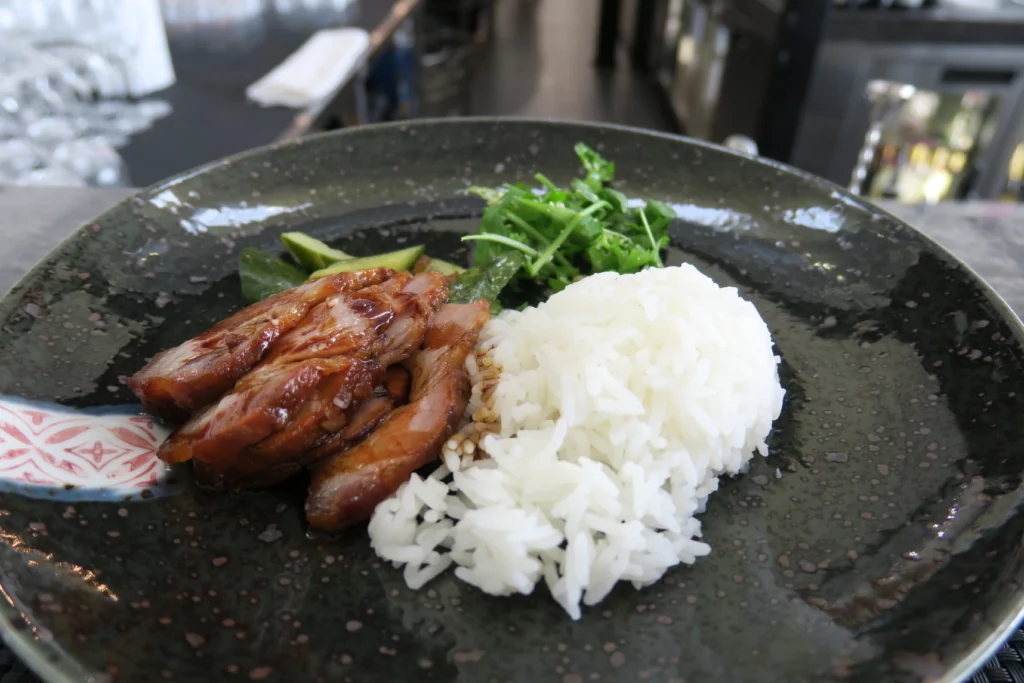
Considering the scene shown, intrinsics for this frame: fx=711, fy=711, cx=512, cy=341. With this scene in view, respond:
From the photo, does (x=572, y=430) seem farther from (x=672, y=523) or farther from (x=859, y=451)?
(x=859, y=451)

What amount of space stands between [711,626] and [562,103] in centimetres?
882

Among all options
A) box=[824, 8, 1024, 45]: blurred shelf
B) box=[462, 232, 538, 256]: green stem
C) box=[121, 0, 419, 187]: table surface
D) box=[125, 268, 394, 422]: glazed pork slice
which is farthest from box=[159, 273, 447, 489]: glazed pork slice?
box=[824, 8, 1024, 45]: blurred shelf

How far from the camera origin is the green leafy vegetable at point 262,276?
221 centimetres

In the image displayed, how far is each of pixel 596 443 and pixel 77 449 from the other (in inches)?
47.6

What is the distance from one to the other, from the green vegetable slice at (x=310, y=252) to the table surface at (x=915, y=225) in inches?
40.3

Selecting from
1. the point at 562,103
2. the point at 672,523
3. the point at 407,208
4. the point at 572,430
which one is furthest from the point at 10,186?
the point at 562,103

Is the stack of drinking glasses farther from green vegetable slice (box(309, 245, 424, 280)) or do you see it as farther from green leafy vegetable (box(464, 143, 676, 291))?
green leafy vegetable (box(464, 143, 676, 291))

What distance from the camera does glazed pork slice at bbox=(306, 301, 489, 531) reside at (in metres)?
1.59

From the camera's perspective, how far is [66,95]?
397 centimetres

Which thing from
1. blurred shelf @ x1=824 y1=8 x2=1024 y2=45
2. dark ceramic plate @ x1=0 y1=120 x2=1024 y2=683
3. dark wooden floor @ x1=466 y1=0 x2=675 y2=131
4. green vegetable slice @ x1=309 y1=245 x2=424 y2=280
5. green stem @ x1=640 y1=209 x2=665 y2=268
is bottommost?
dark wooden floor @ x1=466 y1=0 x2=675 y2=131

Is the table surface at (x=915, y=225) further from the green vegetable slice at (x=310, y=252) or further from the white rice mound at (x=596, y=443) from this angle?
the white rice mound at (x=596, y=443)

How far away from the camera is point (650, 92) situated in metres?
9.73

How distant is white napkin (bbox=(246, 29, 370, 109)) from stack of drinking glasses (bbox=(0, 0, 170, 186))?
62cm


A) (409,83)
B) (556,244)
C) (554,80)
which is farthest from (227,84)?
(554,80)
